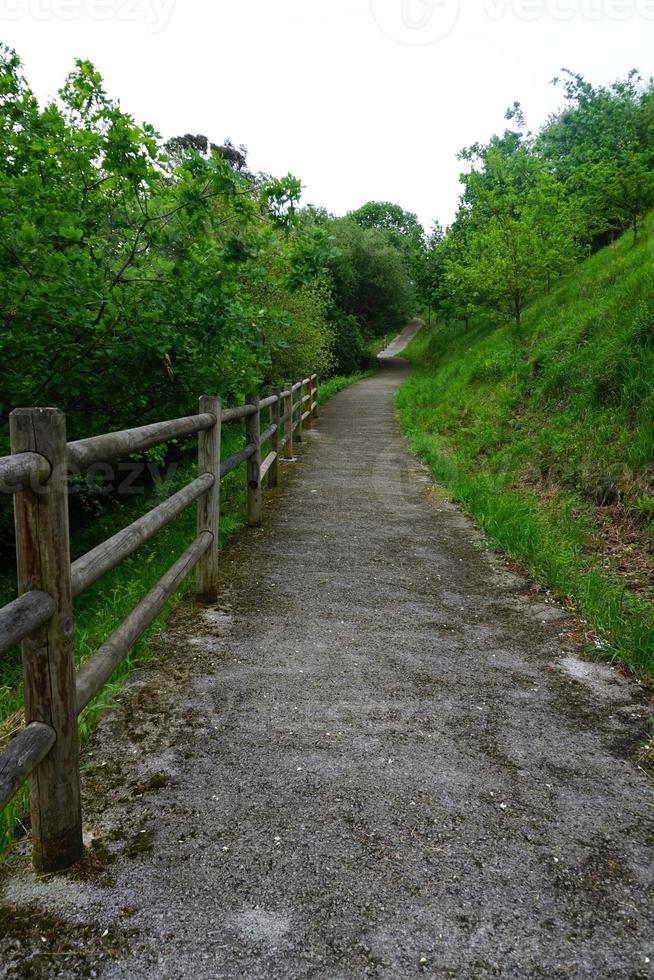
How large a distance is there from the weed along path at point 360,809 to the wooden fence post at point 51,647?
15cm

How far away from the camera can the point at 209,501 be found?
4090mm

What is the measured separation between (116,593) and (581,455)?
4.52 meters

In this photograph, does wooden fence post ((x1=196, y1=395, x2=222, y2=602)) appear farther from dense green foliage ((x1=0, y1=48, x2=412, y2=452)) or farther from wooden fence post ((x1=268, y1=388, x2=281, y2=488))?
wooden fence post ((x1=268, y1=388, x2=281, y2=488))

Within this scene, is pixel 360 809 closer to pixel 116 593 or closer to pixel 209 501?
pixel 209 501

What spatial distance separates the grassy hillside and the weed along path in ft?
1.41

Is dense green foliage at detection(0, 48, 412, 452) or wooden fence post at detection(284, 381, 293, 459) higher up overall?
dense green foliage at detection(0, 48, 412, 452)

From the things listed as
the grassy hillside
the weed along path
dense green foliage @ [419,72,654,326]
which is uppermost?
dense green foliage @ [419,72,654,326]

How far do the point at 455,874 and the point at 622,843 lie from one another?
24.1 inches

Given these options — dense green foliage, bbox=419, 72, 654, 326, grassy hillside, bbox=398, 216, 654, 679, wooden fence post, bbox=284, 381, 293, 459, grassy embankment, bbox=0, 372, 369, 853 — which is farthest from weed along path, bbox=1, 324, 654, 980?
dense green foliage, bbox=419, 72, 654, 326

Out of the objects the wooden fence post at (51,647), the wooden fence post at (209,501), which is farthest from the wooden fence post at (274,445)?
the wooden fence post at (51,647)

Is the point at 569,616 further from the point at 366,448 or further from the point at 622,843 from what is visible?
the point at 366,448

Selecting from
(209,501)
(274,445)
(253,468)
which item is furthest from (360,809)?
(274,445)

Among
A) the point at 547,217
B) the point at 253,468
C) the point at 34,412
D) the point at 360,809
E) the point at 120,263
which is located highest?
the point at 547,217

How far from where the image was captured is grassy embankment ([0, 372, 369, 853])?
2693 millimetres
